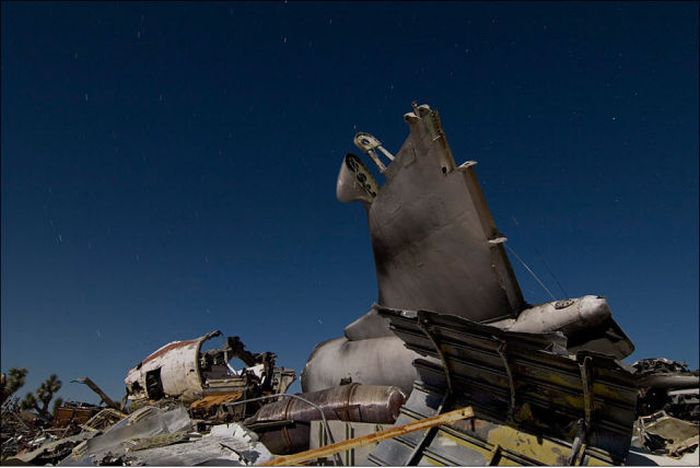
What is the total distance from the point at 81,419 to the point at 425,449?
1357 cm

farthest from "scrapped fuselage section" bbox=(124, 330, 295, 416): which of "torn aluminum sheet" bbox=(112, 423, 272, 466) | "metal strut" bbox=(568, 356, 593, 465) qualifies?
"metal strut" bbox=(568, 356, 593, 465)

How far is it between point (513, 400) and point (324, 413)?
3715mm

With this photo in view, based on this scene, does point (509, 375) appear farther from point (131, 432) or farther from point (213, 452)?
point (131, 432)

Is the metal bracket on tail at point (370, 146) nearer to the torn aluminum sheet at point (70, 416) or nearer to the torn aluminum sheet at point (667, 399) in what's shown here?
the torn aluminum sheet at point (667, 399)

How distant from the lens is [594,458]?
209 inches

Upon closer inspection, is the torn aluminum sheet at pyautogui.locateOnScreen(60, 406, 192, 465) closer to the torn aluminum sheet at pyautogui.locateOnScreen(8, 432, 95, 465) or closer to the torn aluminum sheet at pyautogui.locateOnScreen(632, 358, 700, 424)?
the torn aluminum sheet at pyautogui.locateOnScreen(8, 432, 95, 465)

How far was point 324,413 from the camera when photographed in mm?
8406

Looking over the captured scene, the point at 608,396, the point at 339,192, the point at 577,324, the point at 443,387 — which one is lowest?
the point at 608,396

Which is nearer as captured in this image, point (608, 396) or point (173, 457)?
point (608, 396)

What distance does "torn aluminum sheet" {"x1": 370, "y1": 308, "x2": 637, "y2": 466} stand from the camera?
532 centimetres

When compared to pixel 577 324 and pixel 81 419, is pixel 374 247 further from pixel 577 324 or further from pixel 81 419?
pixel 81 419

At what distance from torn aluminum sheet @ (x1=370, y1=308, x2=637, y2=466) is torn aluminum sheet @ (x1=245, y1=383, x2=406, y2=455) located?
1413mm

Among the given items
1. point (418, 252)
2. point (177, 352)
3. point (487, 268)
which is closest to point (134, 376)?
point (177, 352)

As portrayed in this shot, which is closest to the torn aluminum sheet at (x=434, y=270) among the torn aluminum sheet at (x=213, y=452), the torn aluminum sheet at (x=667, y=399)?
the torn aluminum sheet at (x=667, y=399)
